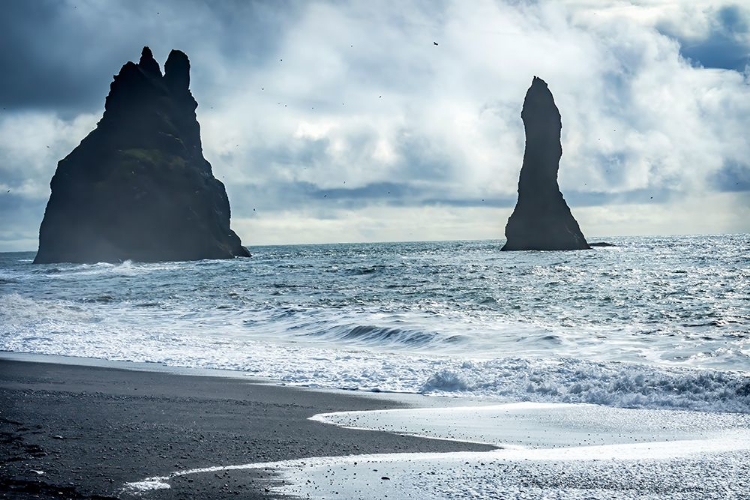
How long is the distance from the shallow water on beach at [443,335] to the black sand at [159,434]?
8.06ft

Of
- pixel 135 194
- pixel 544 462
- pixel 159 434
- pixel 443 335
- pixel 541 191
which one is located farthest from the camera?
pixel 541 191

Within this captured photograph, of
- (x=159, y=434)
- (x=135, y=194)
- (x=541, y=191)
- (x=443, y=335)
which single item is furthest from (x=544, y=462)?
(x=135, y=194)

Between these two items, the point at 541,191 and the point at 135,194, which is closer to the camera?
the point at 135,194

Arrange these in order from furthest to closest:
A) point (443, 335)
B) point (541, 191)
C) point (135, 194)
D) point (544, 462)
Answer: point (541, 191) → point (135, 194) → point (443, 335) → point (544, 462)

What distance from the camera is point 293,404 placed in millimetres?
11000

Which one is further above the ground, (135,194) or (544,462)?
(135,194)

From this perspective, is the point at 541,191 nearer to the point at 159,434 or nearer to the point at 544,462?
the point at 544,462

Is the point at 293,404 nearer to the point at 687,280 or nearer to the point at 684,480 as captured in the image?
the point at 684,480

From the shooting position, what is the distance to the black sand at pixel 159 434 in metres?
6.32

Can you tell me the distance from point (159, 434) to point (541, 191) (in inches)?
4620

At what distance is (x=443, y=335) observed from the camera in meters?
20.2

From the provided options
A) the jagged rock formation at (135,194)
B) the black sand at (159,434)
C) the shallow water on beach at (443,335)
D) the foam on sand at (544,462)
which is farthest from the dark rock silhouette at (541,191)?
the foam on sand at (544,462)

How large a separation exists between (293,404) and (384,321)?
12990mm

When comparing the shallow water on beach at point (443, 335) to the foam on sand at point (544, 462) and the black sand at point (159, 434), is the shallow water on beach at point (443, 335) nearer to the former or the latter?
the foam on sand at point (544, 462)
